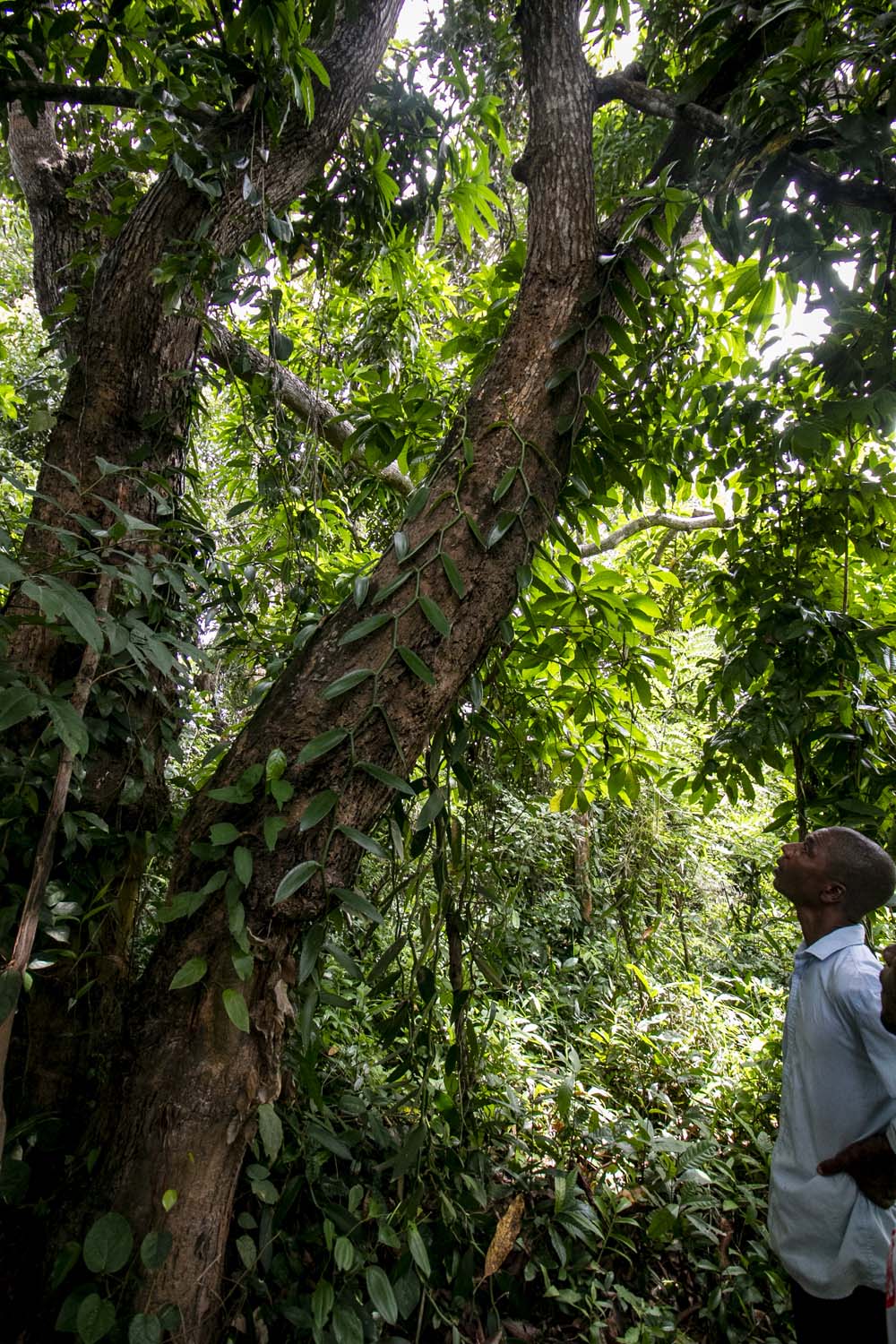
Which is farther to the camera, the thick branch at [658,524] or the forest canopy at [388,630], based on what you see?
the thick branch at [658,524]

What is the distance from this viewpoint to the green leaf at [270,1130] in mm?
992

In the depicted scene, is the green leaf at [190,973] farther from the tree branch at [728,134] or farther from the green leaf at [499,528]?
the tree branch at [728,134]

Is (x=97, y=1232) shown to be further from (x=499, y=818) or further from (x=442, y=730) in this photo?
(x=499, y=818)

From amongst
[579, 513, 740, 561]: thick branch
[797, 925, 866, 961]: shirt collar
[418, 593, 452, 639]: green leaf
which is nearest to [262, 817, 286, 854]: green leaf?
[418, 593, 452, 639]: green leaf

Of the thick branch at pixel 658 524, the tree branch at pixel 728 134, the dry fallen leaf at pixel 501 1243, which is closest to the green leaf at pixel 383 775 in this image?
the dry fallen leaf at pixel 501 1243

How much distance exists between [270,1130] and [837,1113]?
98cm

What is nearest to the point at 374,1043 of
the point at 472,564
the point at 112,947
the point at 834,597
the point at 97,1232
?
the point at 112,947

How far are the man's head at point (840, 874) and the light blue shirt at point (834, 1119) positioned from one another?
51mm

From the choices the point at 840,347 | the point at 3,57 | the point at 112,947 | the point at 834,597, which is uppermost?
the point at 3,57

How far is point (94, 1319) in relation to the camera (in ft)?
2.95

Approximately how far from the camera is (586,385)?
4.33 feet

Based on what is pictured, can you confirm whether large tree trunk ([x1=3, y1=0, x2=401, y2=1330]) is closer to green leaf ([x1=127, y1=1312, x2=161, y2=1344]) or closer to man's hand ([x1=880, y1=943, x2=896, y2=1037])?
green leaf ([x1=127, y1=1312, x2=161, y2=1344])

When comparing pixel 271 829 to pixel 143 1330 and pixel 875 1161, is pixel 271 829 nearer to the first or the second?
pixel 143 1330

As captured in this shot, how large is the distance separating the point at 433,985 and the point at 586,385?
1075mm
